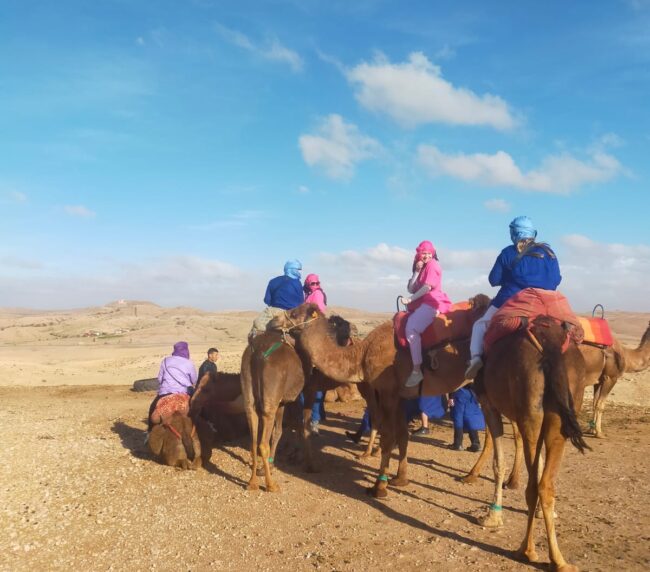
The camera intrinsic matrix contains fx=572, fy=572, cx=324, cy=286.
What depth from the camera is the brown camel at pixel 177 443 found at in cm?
866

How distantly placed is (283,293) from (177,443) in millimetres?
2863

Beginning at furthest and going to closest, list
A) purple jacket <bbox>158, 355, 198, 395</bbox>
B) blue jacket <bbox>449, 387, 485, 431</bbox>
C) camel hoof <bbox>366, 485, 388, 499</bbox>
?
blue jacket <bbox>449, 387, 485, 431</bbox>
purple jacket <bbox>158, 355, 198, 395</bbox>
camel hoof <bbox>366, 485, 388, 499</bbox>

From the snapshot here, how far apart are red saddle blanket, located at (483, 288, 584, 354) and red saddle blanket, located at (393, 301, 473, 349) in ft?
5.02

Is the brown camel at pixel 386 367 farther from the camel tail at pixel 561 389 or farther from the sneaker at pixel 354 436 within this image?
the sneaker at pixel 354 436

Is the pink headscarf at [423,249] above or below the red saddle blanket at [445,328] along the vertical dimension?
above

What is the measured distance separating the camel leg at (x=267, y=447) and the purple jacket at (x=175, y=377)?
2.28 metres

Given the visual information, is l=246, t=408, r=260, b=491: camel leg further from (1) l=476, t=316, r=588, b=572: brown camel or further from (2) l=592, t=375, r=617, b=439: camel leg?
(2) l=592, t=375, r=617, b=439: camel leg

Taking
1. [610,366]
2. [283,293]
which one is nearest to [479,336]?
[283,293]

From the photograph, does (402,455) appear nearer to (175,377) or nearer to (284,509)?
(284,509)

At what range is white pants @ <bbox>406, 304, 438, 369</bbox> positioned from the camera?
7.68 m

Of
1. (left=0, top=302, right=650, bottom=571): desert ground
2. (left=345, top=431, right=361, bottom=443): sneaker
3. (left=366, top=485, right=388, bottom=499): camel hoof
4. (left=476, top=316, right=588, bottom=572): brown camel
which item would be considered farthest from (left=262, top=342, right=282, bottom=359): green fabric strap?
(left=345, top=431, right=361, bottom=443): sneaker

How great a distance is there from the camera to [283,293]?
9.50 meters

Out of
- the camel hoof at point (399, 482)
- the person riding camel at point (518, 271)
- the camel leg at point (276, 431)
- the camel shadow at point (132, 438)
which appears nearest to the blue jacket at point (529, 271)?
the person riding camel at point (518, 271)

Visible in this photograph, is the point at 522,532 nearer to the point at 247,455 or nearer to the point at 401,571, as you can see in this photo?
the point at 401,571
